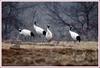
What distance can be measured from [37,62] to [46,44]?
209 mm

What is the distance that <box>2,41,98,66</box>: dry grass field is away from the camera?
8.30 ft

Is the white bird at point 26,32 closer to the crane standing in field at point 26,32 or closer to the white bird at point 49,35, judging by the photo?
the crane standing in field at point 26,32

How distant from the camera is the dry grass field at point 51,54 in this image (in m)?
2.53

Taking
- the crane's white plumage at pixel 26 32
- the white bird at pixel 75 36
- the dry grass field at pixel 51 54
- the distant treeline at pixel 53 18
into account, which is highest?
the distant treeline at pixel 53 18

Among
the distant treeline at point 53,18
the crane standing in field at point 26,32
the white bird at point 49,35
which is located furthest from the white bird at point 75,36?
the crane standing in field at point 26,32

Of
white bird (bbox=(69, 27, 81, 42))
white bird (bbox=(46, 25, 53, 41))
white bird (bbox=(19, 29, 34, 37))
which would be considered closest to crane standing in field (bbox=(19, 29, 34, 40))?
white bird (bbox=(19, 29, 34, 37))

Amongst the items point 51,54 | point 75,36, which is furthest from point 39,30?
point 75,36

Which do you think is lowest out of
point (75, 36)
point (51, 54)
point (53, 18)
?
point (51, 54)

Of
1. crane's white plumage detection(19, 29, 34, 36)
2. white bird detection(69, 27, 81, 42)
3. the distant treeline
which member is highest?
the distant treeline

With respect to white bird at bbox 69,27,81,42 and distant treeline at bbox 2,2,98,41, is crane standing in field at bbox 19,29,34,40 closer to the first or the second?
distant treeline at bbox 2,2,98,41

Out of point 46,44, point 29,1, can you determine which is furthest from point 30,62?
point 29,1

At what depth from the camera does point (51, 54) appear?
253cm

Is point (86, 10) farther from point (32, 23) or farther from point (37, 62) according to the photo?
point (37, 62)

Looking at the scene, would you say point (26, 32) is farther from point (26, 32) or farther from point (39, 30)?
point (39, 30)
